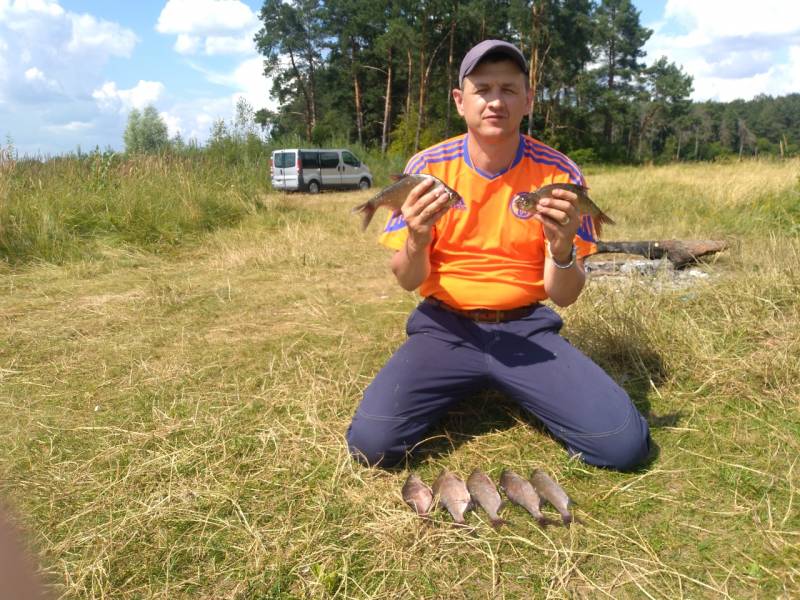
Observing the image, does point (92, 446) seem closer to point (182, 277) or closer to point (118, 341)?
point (118, 341)

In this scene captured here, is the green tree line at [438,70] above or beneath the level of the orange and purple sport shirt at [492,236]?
above

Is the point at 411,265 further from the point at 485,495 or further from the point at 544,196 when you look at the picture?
the point at 485,495

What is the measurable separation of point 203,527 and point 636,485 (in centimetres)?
193

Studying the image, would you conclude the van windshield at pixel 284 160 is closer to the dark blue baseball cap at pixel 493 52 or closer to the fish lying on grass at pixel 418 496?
the dark blue baseball cap at pixel 493 52

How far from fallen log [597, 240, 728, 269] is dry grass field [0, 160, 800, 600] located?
379 mm

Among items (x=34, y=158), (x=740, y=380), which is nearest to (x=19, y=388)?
(x=740, y=380)

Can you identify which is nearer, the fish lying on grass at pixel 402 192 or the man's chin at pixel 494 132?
the fish lying on grass at pixel 402 192

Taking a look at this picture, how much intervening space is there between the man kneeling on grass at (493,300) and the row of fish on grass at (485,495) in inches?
12.6

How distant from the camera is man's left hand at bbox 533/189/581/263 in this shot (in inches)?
98.0

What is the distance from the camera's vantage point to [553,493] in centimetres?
256

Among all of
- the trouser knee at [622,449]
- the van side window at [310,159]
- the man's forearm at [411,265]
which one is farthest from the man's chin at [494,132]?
the van side window at [310,159]

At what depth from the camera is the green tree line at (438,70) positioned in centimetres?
3662

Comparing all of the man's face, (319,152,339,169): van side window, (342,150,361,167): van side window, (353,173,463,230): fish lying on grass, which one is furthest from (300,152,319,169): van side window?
(353,173,463,230): fish lying on grass

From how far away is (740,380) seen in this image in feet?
11.2
